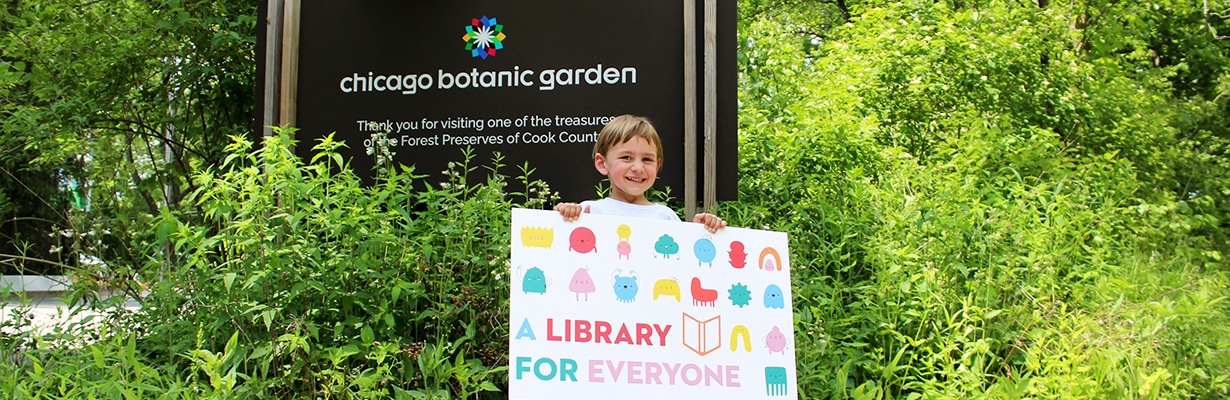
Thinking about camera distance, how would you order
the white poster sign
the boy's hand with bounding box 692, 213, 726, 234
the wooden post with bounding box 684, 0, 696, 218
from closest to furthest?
1. the white poster sign
2. the boy's hand with bounding box 692, 213, 726, 234
3. the wooden post with bounding box 684, 0, 696, 218

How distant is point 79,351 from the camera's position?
13.1 feet

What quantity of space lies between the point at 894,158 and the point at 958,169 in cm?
39

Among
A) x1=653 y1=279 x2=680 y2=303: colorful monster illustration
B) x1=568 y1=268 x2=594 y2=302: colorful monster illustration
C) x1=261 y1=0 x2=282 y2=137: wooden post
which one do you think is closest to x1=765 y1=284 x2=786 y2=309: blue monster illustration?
x1=653 y1=279 x2=680 y2=303: colorful monster illustration

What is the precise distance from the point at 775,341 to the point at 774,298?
16 centimetres

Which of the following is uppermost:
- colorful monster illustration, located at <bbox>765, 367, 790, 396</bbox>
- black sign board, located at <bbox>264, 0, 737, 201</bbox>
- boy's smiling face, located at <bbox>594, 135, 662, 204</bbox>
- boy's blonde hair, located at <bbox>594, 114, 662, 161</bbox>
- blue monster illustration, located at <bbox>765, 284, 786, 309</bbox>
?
black sign board, located at <bbox>264, 0, 737, 201</bbox>

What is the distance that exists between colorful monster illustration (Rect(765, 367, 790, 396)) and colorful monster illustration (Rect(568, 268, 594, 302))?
700 millimetres

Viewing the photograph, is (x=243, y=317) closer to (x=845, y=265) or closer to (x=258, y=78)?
(x=258, y=78)

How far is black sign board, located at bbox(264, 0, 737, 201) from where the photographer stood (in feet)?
16.8

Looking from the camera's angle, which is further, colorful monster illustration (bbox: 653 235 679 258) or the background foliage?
the background foliage

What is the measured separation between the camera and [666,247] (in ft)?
11.2

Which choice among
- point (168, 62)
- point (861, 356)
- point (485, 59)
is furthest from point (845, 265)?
point (168, 62)

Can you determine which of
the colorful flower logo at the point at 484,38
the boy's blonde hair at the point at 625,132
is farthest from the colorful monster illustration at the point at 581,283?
the colorful flower logo at the point at 484,38

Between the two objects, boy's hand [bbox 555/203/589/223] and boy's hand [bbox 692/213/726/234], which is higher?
boy's hand [bbox 555/203/589/223]

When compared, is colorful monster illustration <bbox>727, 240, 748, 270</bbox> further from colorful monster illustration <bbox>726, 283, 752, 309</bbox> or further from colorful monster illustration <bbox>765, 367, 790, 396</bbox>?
colorful monster illustration <bbox>765, 367, 790, 396</bbox>
